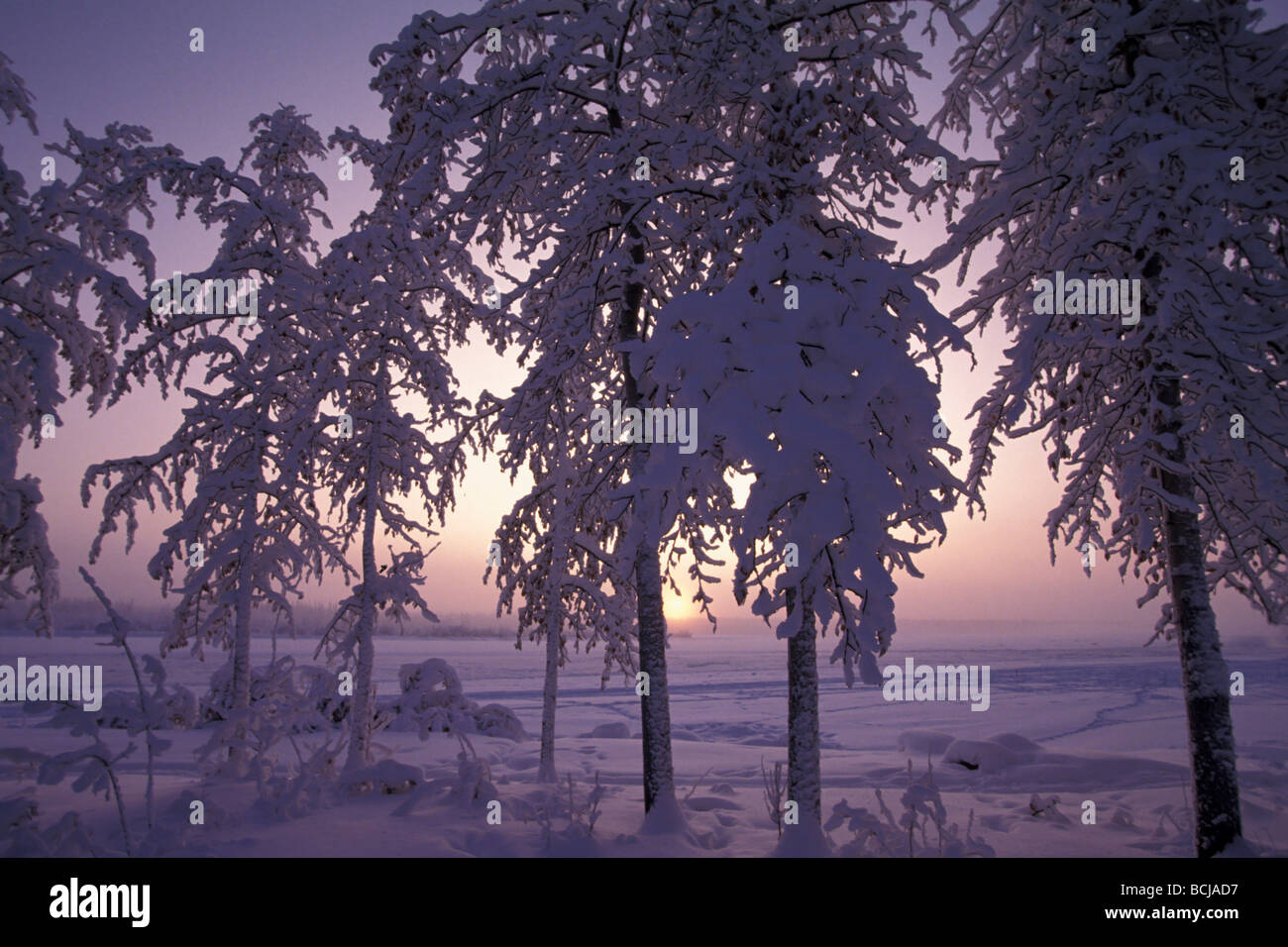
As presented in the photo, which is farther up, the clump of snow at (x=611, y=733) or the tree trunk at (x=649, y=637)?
the tree trunk at (x=649, y=637)

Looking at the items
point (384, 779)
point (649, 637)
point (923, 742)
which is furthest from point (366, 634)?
point (923, 742)

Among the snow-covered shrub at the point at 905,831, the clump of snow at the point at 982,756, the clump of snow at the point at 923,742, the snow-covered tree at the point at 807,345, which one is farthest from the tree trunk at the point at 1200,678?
the clump of snow at the point at 923,742

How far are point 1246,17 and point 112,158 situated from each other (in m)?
14.1

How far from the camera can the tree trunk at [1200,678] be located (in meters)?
5.54

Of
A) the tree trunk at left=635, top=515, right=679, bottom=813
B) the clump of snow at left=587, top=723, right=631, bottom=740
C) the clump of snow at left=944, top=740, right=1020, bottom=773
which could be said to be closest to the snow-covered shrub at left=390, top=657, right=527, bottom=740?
the clump of snow at left=587, top=723, right=631, bottom=740

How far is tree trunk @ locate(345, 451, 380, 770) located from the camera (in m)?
9.06

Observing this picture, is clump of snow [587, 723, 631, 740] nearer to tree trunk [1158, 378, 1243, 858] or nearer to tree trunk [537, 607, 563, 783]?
tree trunk [537, 607, 563, 783]

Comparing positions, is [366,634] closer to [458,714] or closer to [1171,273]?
[458,714]

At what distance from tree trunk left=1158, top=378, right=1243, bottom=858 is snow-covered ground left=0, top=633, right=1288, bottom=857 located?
4.41 ft

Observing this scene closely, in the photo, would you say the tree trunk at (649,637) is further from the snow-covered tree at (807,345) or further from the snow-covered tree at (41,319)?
the snow-covered tree at (41,319)

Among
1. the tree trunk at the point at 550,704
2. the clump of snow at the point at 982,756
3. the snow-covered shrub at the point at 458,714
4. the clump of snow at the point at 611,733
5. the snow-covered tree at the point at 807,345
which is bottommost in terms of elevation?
the clump of snow at the point at 611,733

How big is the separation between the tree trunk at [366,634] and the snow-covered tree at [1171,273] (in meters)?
8.91

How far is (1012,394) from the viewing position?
234 inches
